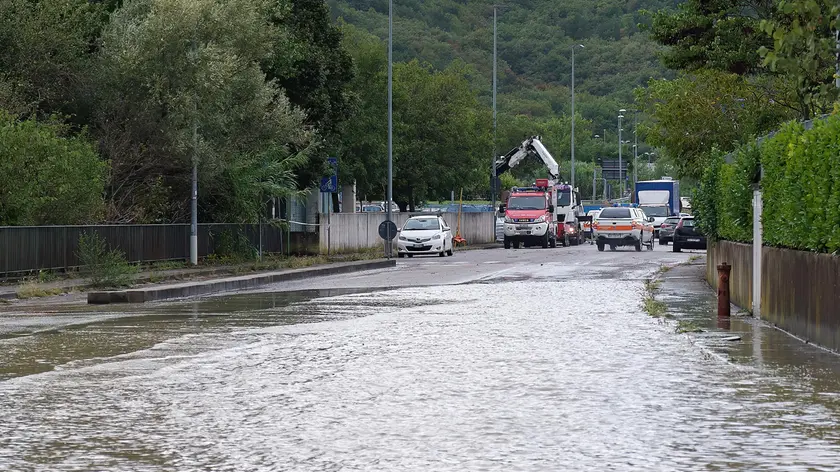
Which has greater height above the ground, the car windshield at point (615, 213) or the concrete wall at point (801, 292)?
the car windshield at point (615, 213)

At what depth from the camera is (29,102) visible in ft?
125

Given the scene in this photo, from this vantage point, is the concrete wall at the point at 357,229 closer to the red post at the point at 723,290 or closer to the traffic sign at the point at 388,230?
the traffic sign at the point at 388,230

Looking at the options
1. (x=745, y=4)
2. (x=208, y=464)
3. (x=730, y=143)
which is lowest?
(x=208, y=464)

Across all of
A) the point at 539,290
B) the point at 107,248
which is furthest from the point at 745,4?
the point at 107,248

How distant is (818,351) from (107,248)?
23.5m

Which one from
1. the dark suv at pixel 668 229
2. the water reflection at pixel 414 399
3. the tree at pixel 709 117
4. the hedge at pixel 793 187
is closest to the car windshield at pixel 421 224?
the tree at pixel 709 117

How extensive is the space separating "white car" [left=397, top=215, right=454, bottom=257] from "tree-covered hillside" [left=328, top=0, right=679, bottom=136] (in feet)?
291

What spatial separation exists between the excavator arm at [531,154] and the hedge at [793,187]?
148ft

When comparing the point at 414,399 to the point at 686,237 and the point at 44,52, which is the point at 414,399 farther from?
the point at 686,237

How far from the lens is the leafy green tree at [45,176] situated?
31.7 m

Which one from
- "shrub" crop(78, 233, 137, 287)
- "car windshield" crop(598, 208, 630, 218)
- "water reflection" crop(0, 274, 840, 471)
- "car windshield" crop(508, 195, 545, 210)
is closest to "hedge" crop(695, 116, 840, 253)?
"water reflection" crop(0, 274, 840, 471)

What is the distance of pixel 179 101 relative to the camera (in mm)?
38188

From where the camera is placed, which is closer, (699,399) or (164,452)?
(164,452)

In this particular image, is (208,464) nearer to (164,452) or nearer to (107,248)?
(164,452)
